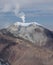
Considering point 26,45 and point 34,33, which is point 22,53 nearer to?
point 26,45

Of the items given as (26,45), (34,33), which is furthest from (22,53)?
(34,33)

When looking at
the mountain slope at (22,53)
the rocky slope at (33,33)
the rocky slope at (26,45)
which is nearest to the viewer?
the mountain slope at (22,53)

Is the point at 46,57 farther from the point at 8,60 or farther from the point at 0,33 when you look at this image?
the point at 0,33

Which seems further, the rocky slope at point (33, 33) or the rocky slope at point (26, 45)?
the rocky slope at point (33, 33)

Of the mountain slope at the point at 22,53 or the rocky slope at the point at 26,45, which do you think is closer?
the mountain slope at the point at 22,53

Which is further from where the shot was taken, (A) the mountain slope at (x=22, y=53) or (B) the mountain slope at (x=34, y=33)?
(B) the mountain slope at (x=34, y=33)

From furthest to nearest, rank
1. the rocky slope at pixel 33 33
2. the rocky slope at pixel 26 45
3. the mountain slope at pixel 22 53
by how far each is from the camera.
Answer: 1. the rocky slope at pixel 33 33
2. the rocky slope at pixel 26 45
3. the mountain slope at pixel 22 53

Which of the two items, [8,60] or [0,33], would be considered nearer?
[8,60]

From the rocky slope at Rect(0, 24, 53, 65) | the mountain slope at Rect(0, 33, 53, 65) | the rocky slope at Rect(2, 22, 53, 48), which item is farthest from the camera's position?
the rocky slope at Rect(2, 22, 53, 48)

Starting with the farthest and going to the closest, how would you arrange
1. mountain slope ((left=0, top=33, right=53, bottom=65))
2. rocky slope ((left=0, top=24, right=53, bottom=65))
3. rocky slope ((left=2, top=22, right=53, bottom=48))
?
rocky slope ((left=2, top=22, right=53, bottom=48)), rocky slope ((left=0, top=24, right=53, bottom=65)), mountain slope ((left=0, top=33, right=53, bottom=65))

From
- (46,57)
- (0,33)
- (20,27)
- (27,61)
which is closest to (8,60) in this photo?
(27,61)

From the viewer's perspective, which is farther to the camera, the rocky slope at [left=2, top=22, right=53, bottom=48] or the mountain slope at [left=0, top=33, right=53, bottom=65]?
the rocky slope at [left=2, top=22, right=53, bottom=48]
